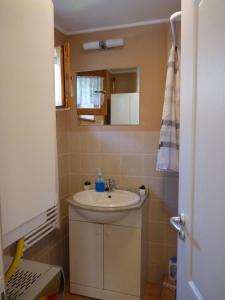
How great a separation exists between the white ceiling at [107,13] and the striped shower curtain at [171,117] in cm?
41

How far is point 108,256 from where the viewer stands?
1.85 m

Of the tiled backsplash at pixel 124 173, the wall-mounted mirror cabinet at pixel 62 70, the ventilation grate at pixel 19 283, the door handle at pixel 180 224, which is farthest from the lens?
the tiled backsplash at pixel 124 173

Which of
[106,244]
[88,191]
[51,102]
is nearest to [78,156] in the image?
[88,191]

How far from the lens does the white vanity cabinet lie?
180cm

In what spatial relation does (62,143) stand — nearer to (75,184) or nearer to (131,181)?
(75,184)

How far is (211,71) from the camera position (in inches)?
30.2

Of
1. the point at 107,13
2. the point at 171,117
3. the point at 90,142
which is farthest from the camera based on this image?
the point at 90,142

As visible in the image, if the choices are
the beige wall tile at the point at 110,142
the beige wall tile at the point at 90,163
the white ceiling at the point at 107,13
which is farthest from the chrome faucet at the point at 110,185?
the white ceiling at the point at 107,13

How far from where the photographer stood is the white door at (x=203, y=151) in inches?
28.4

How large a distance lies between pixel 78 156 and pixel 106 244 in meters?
0.86

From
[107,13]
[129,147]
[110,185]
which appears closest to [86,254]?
[110,185]

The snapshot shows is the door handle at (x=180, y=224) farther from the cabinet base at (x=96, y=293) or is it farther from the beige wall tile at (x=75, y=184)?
the beige wall tile at (x=75, y=184)

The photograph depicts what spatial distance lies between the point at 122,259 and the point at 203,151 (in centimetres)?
133

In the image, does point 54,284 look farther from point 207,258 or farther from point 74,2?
point 74,2
